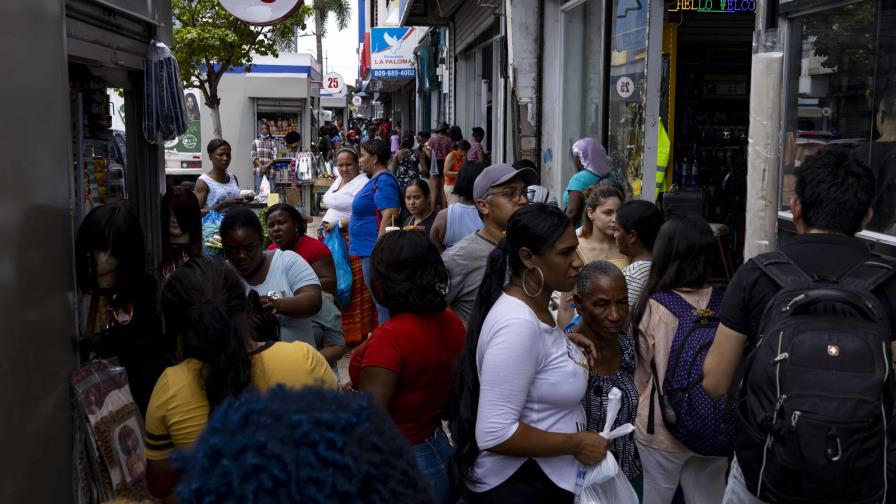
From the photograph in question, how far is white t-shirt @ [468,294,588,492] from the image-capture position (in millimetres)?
2961

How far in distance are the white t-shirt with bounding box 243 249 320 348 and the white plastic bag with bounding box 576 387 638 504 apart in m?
1.92

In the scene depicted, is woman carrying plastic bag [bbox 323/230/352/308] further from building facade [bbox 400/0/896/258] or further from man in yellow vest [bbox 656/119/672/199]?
man in yellow vest [bbox 656/119/672/199]

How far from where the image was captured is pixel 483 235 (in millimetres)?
4926

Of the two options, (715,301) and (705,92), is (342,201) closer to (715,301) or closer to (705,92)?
(715,301)

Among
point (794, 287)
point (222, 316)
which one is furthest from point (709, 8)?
point (222, 316)

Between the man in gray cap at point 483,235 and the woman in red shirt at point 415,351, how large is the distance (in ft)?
3.69

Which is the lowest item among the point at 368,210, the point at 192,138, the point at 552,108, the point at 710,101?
the point at 368,210

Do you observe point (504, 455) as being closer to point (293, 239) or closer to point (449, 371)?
point (449, 371)

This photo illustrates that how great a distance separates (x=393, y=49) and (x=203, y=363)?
2893 centimetres

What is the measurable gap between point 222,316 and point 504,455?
3.35 ft

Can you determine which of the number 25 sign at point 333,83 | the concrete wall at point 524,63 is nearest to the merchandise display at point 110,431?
the concrete wall at point 524,63

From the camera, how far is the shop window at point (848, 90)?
507cm

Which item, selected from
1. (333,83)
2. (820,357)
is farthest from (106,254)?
(333,83)

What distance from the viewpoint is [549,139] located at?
12.6 metres
